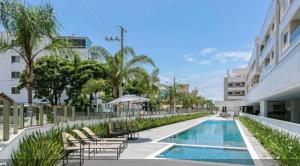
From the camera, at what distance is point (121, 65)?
26656 mm

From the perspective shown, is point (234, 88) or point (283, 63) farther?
point (234, 88)

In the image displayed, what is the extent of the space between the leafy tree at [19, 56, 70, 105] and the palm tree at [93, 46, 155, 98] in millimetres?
21419

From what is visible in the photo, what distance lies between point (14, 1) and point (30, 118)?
6.07 metres

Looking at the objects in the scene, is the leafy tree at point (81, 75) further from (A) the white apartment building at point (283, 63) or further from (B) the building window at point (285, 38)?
(B) the building window at point (285, 38)

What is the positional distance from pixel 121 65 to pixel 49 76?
23.3m

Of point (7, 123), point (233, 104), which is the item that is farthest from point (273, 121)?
point (233, 104)

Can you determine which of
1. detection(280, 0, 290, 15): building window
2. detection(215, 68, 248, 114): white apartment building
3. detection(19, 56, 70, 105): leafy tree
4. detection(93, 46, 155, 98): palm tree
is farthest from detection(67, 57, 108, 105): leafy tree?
detection(215, 68, 248, 114): white apartment building

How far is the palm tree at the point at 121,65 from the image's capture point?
26609mm

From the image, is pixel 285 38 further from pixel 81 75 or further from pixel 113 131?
pixel 81 75

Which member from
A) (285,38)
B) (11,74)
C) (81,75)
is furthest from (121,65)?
(11,74)

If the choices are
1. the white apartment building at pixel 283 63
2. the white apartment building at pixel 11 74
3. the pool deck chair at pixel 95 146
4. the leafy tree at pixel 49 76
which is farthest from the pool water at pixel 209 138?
the white apartment building at pixel 11 74

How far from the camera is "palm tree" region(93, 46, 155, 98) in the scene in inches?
1048

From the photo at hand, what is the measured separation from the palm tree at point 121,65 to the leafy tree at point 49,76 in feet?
70.3

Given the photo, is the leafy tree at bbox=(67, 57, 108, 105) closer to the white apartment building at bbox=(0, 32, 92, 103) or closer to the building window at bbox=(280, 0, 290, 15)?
the white apartment building at bbox=(0, 32, 92, 103)
